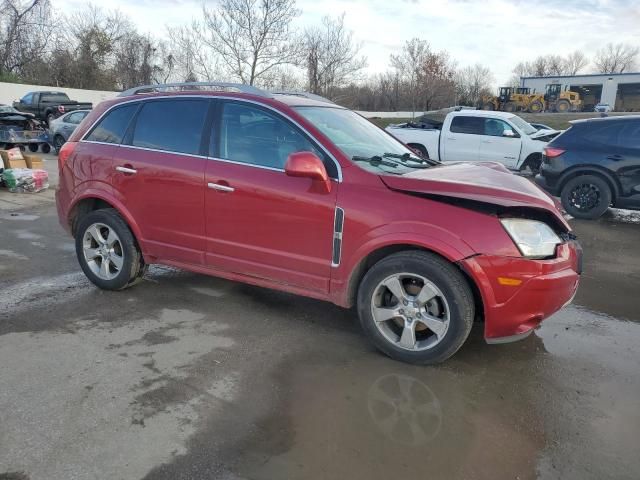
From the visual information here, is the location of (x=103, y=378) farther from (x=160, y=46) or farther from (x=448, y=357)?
(x=160, y=46)

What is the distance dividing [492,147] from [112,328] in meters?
11.6

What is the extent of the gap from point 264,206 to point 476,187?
1.55 metres

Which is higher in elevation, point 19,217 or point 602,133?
point 602,133

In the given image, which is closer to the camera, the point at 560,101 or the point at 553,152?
the point at 553,152

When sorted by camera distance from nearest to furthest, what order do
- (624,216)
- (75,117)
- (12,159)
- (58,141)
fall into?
(624,216) → (12,159) → (75,117) → (58,141)

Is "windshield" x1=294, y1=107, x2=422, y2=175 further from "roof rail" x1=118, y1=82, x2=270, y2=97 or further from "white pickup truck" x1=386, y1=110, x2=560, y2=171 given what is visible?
"white pickup truck" x1=386, y1=110, x2=560, y2=171

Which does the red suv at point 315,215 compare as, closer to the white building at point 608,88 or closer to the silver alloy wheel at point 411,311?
the silver alloy wheel at point 411,311

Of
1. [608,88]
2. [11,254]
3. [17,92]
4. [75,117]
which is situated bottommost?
[11,254]

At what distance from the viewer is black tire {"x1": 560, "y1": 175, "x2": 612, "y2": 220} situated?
8.49 m

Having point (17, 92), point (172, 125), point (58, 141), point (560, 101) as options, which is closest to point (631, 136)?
point (172, 125)

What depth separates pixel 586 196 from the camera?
872 cm

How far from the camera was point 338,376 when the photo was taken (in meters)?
3.43

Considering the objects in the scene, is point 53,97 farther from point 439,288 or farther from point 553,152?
point 439,288

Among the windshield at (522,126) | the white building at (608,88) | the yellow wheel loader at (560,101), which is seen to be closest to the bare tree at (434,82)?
the yellow wheel loader at (560,101)
